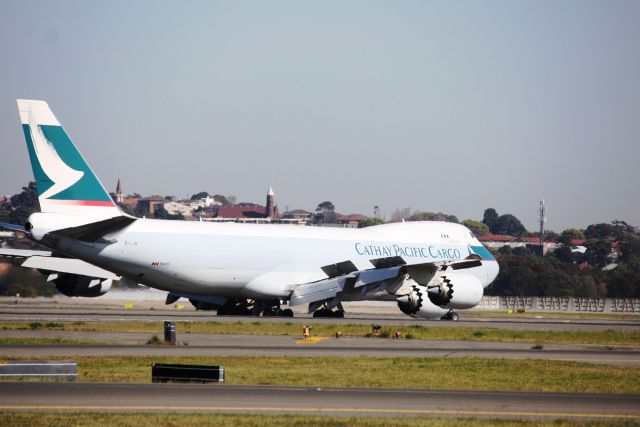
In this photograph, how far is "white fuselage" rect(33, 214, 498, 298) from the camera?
159 feet

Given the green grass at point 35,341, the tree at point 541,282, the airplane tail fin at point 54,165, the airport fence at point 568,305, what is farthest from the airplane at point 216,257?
the tree at point 541,282

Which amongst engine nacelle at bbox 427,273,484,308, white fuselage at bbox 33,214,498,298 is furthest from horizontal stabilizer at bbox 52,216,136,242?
engine nacelle at bbox 427,273,484,308

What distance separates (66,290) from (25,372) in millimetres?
32410

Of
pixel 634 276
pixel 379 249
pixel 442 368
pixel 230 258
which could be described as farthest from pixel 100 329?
pixel 634 276

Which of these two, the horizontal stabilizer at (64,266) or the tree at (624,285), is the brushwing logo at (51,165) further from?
the tree at (624,285)

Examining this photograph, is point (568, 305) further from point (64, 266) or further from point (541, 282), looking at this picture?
point (64, 266)

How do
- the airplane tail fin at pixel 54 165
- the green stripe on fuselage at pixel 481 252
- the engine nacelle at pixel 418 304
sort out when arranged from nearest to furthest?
1. the airplane tail fin at pixel 54 165
2. the engine nacelle at pixel 418 304
3. the green stripe on fuselage at pixel 481 252

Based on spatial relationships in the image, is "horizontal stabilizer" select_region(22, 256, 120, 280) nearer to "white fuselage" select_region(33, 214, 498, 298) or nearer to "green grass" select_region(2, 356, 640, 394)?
"white fuselage" select_region(33, 214, 498, 298)

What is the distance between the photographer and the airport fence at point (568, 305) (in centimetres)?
8525

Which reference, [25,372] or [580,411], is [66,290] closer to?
[25,372]

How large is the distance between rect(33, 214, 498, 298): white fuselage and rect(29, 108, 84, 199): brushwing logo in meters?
1.58

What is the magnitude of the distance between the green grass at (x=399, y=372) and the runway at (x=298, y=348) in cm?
159

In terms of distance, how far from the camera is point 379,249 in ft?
190

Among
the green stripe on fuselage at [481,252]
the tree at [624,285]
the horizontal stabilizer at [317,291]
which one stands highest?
the green stripe on fuselage at [481,252]
